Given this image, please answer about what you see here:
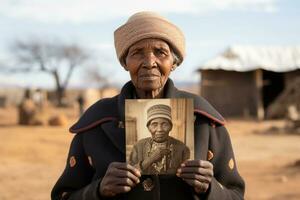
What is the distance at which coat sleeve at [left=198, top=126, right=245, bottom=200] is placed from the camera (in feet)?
6.11

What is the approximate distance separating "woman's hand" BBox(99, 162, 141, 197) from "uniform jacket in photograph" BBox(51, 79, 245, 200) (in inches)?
4.8

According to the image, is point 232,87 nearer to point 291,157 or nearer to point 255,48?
point 255,48

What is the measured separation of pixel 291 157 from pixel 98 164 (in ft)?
32.2

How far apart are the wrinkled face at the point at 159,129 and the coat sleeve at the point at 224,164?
26 centimetres

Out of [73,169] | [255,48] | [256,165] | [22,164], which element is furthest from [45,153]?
[255,48]

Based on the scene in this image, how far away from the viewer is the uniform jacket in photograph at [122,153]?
1.79 meters

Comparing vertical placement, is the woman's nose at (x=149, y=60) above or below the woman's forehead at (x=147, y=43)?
below

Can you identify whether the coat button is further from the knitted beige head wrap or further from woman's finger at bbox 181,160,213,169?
the knitted beige head wrap

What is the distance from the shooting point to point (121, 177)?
162cm

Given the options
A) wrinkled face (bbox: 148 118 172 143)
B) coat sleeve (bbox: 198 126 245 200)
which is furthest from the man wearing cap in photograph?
coat sleeve (bbox: 198 126 245 200)

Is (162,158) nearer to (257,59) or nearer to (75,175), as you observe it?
(75,175)

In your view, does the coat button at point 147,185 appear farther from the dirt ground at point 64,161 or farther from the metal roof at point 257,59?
the metal roof at point 257,59

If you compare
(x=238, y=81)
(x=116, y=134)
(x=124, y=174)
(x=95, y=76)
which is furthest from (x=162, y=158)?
(x=95, y=76)

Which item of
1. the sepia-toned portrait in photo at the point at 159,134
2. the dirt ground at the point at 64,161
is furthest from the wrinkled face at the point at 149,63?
the dirt ground at the point at 64,161
